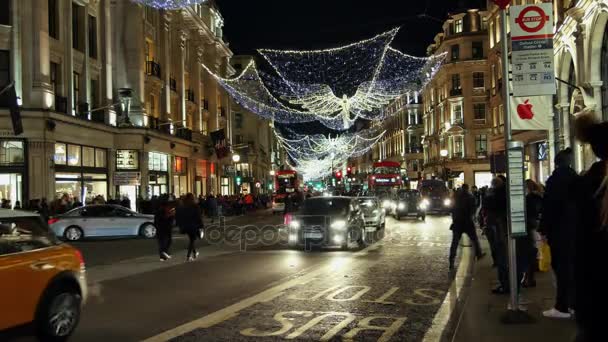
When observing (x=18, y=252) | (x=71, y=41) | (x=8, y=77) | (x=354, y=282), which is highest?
(x=71, y=41)

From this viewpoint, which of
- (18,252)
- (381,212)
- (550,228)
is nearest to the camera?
(18,252)

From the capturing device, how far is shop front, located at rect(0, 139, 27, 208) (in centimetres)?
2967

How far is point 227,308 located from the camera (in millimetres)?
10219

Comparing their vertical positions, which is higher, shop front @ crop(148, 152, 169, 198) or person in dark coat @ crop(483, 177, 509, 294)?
shop front @ crop(148, 152, 169, 198)

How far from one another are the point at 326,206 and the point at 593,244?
1807 centimetres

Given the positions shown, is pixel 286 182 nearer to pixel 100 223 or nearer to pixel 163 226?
pixel 100 223

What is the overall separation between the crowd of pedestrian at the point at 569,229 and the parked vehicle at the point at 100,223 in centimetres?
1607

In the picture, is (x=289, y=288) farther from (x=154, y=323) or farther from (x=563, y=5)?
(x=563, y=5)

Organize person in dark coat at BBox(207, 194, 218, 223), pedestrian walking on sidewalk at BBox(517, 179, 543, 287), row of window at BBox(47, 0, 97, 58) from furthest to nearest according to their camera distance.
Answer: person in dark coat at BBox(207, 194, 218, 223) < row of window at BBox(47, 0, 97, 58) < pedestrian walking on sidewalk at BBox(517, 179, 543, 287)

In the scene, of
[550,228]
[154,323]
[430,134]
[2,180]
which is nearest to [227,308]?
[154,323]

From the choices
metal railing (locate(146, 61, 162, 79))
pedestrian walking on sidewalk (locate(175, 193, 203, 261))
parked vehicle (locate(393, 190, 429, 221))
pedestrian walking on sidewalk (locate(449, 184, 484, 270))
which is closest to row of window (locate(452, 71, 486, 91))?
parked vehicle (locate(393, 190, 429, 221))

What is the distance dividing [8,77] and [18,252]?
1010 inches

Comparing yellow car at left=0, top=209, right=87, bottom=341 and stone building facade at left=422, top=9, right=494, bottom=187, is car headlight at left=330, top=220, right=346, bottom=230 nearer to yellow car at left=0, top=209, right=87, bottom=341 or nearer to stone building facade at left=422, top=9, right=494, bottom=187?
yellow car at left=0, top=209, right=87, bottom=341

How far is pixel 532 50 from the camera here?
8352mm
